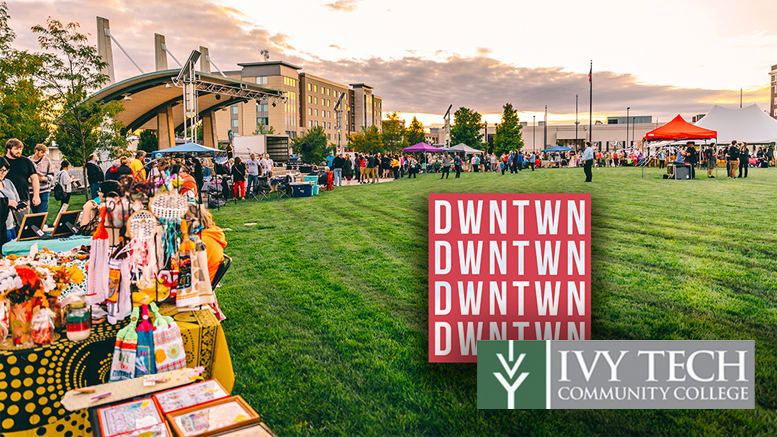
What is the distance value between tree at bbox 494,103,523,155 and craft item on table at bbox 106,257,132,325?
68758 mm

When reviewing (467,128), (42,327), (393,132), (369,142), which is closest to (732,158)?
(42,327)

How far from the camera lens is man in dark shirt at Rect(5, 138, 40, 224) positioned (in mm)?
8016

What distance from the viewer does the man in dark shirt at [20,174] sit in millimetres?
8016

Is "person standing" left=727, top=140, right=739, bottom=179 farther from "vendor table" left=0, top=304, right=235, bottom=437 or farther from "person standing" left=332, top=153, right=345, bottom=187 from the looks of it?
"vendor table" left=0, top=304, right=235, bottom=437

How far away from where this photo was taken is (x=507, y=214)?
317cm

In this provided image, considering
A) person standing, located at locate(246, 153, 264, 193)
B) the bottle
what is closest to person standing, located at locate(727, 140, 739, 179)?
person standing, located at locate(246, 153, 264, 193)

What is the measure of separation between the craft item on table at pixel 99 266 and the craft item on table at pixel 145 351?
0.60 metres

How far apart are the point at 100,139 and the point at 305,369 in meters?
18.7

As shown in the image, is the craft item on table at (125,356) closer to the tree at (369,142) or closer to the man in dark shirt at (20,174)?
the man in dark shirt at (20,174)

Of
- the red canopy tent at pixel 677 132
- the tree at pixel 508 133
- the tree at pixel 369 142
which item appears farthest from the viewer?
the tree at pixel 508 133

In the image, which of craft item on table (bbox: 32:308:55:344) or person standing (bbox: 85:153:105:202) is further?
person standing (bbox: 85:153:105:202)

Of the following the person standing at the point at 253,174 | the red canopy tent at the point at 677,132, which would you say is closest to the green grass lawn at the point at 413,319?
the person standing at the point at 253,174

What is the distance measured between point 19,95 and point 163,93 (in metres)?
25.3

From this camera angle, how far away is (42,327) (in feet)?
9.84
